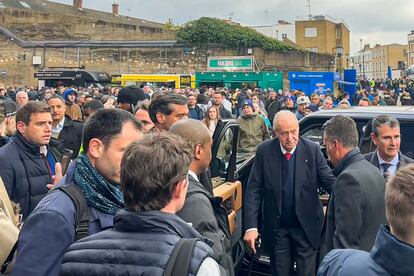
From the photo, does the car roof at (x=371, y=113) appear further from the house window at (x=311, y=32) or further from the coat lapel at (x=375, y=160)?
the house window at (x=311, y=32)

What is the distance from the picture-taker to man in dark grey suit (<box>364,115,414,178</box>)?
4531 millimetres

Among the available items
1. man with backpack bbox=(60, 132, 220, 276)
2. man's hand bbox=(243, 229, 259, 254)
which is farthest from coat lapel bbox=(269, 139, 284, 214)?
man with backpack bbox=(60, 132, 220, 276)

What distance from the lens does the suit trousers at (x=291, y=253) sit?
462 centimetres

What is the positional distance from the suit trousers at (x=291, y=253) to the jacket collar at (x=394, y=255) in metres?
2.64

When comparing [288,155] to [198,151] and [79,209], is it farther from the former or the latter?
[79,209]

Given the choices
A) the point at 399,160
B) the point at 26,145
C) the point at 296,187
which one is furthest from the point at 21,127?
the point at 399,160

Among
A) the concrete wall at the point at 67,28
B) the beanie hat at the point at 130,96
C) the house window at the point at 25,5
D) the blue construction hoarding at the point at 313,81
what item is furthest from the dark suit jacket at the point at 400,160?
the house window at the point at 25,5

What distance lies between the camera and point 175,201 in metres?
2.15

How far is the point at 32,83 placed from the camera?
38.8 meters

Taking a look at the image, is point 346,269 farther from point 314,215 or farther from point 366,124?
point 366,124

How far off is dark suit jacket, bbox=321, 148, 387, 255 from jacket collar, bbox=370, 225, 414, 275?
5.28 feet

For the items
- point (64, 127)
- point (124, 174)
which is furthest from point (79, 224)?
point (64, 127)

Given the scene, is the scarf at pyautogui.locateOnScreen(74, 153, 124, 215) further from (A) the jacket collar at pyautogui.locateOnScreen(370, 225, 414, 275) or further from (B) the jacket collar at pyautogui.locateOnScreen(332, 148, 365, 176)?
(B) the jacket collar at pyautogui.locateOnScreen(332, 148, 365, 176)

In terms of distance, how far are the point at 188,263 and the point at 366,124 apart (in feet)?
13.0
